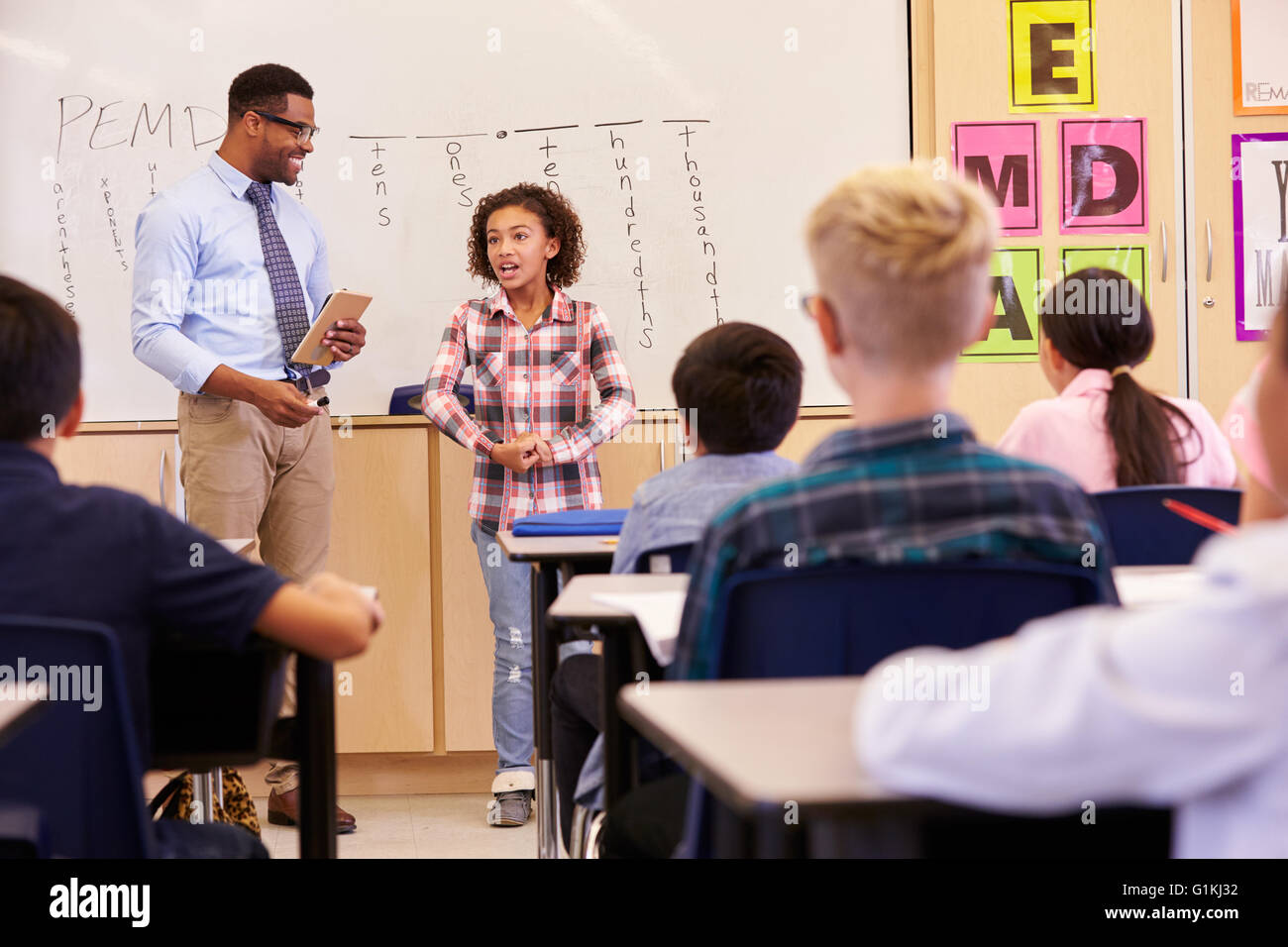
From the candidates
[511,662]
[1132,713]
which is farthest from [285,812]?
[1132,713]

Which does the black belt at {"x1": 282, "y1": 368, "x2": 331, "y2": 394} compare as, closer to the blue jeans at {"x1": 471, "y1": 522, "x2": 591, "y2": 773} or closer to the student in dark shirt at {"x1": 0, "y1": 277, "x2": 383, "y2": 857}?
the blue jeans at {"x1": 471, "y1": 522, "x2": 591, "y2": 773}

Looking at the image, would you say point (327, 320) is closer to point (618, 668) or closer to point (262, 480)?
point (262, 480)

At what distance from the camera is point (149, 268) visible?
3.27 metres

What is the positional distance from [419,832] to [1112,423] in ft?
6.51

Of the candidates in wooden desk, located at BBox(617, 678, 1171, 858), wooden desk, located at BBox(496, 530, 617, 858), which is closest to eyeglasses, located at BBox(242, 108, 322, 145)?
wooden desk, located at BBox(496, 530, 617, 858)

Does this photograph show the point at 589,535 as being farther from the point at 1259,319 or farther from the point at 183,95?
the point at 1259,319

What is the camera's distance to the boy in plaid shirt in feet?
11.2

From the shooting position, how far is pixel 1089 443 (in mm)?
2492

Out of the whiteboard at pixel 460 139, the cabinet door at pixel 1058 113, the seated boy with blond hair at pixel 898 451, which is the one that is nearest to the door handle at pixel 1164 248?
the cabinet door at pixel 1058 113

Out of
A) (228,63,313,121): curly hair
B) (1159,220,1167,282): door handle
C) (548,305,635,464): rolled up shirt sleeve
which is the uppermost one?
(228,63,313,121): curly hair

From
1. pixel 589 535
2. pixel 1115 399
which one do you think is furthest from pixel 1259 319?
pixel 589 535

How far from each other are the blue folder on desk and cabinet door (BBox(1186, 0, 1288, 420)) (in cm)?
224

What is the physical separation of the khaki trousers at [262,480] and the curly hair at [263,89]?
2.58ft

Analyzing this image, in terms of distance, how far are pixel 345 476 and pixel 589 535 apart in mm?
1423
